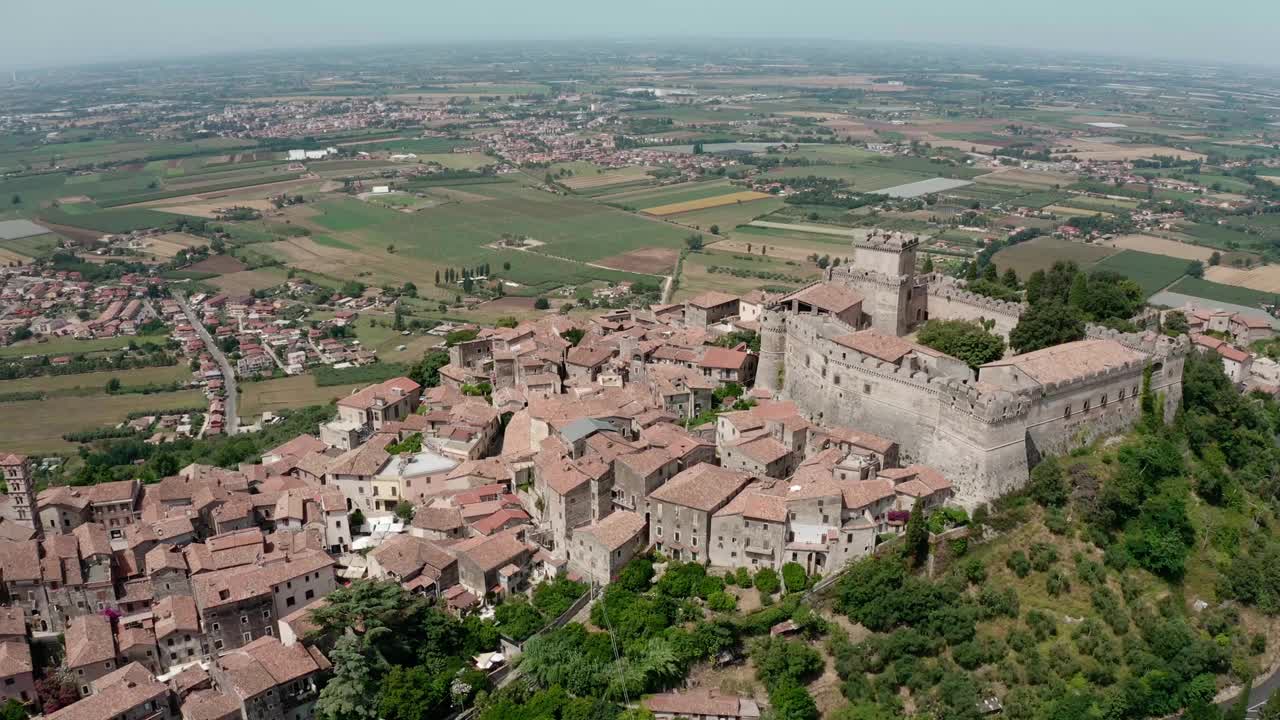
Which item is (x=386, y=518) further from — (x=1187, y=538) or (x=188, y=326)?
(x=188, y=326)

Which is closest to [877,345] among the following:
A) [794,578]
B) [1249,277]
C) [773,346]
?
[773,346]

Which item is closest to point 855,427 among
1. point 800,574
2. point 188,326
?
point 800,574

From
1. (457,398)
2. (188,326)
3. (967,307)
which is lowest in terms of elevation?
(188,326)

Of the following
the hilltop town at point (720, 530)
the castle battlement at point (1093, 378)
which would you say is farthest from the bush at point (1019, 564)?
the castle battlement at point (1093, 378)

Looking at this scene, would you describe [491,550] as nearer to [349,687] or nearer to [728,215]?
[349,687]

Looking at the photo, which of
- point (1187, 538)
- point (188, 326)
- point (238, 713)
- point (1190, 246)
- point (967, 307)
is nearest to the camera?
point (238, 713)

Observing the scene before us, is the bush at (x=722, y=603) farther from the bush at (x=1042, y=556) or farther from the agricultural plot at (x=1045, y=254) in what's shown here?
the agricultural plot at (x=1045, y=254)
